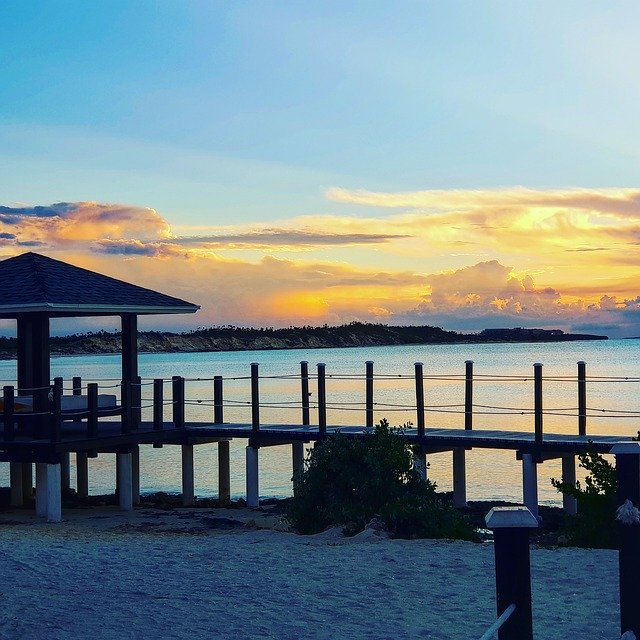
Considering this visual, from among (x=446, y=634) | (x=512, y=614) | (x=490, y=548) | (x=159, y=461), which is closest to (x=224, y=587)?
(x=446, y=634)

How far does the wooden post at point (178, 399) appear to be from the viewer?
19594mm

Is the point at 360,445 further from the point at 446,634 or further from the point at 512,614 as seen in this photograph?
the point at 512,614

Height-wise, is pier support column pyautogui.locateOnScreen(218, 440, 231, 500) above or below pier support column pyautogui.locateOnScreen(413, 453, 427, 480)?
below

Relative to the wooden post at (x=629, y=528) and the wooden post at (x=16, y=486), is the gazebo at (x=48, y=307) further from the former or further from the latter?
the wooden post at (x=629, y=528)

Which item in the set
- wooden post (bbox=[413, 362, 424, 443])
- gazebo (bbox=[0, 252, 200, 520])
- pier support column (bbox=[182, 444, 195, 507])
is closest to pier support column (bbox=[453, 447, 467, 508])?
wooden post (bbox=[413, 362, 424, 443])

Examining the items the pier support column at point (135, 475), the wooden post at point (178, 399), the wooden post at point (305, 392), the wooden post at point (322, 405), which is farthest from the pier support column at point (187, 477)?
the wooden post at point (322, 405)

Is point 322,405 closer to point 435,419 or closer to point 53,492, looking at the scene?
point 53,492

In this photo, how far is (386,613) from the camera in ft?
27.9

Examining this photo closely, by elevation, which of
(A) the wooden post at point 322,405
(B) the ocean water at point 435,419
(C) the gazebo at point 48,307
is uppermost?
(C) the gazebo at point 48,307

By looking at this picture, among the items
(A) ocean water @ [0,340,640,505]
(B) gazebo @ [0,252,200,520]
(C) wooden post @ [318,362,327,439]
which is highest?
(B) gazebo @ [0,252,200,520]

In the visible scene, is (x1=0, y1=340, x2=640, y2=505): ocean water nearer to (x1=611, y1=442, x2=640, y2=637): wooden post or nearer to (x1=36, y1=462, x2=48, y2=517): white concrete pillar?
(x1=36, y1=462, x2=48, y2=517): white concrete pillar

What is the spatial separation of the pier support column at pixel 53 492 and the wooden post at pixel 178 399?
3.17m

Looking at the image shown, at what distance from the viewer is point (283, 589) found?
927 cm

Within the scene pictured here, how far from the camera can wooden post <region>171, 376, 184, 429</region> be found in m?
19.6
